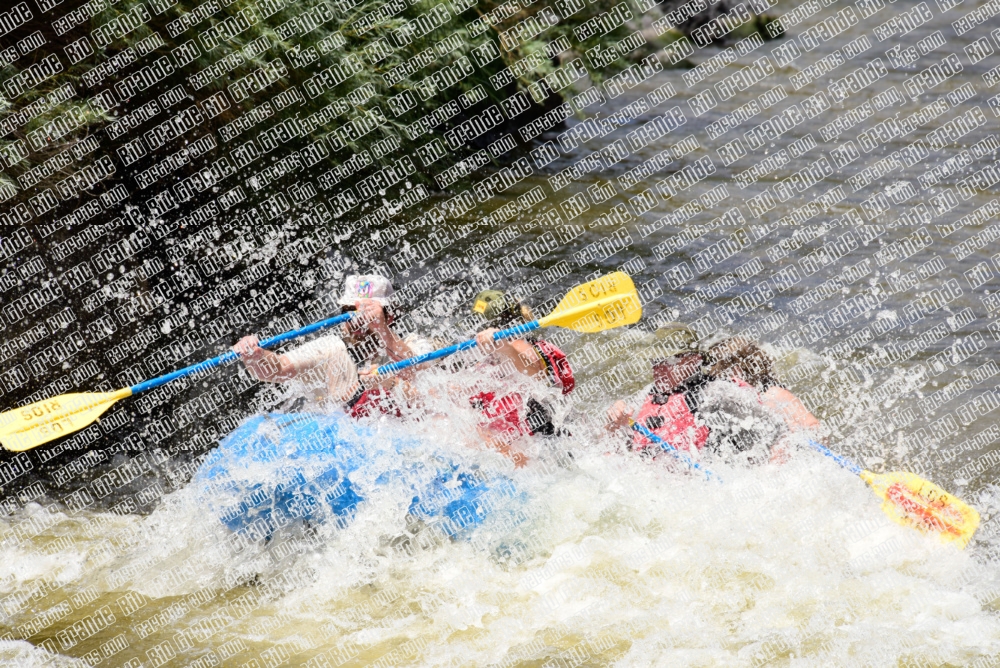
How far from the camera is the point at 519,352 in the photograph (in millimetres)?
4918

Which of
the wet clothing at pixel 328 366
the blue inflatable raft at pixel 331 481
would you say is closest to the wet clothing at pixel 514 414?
the blue inflatable raft at pixel 331 481

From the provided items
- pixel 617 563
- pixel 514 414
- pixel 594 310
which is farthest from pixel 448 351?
pixel 617 563

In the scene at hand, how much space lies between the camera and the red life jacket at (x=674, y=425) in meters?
4.96

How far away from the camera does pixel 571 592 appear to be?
4445 millimetres

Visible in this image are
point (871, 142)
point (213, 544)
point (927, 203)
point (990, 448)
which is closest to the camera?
point (213, 544)

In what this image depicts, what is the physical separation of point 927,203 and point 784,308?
145 centimetres

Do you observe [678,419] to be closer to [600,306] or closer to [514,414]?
[600,306]

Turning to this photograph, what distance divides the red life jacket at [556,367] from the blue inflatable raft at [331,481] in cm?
57

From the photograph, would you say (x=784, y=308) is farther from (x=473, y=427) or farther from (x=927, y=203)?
(x=473, y=427)

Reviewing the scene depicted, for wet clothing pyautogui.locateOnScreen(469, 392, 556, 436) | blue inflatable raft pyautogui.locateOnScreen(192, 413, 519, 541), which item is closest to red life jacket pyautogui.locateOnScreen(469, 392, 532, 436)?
wet clothing pyautogui.locateOnScreen(469, 392, 556, 436)

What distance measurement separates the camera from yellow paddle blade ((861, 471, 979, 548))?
15.0ft

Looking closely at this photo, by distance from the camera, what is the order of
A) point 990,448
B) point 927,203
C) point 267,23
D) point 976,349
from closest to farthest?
point 990,448 → point 976,349 → point 267,23 → point 927,203

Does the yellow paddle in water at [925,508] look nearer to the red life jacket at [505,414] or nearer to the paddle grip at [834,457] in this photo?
the paddle grip at [834,457]

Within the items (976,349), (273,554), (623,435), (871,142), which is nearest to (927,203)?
(871,142)
